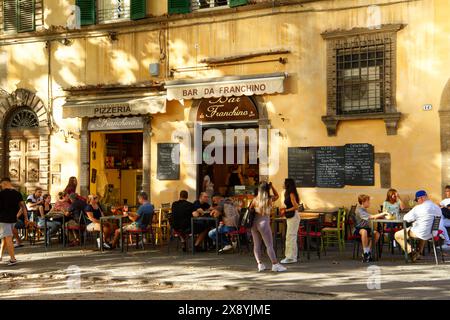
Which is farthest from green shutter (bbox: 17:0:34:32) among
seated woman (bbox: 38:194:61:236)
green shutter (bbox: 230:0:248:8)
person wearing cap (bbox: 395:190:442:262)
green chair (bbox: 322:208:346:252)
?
person wearing cap (bbox: 395:190:442:262)

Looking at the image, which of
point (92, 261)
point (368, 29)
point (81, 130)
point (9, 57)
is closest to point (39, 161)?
point (81, 130)

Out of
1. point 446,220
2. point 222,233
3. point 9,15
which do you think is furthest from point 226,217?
point 9,15

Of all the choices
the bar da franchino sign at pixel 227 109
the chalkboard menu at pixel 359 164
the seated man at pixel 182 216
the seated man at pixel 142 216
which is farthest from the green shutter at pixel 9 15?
the chalkboard menu at pixel 359 164

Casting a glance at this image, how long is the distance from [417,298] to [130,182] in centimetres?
1190

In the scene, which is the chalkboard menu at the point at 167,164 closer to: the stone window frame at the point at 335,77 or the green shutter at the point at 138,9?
the green shutter at the point at 138,9

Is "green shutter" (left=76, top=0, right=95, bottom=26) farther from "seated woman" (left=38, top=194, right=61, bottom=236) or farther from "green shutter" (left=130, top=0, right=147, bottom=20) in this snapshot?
"seated woman" (left=38, top=194, right=61, bottom=236)

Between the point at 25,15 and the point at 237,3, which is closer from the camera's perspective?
the point at 237,3

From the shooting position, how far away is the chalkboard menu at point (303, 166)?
15.3 meters

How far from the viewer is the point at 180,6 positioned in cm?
1666

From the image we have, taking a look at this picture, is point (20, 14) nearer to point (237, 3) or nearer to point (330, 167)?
point (237, 3)

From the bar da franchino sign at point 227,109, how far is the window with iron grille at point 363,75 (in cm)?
225

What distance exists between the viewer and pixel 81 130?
18078 millimetres

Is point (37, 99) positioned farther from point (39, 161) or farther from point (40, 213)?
point (40, 213)

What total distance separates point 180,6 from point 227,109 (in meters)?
2.88
